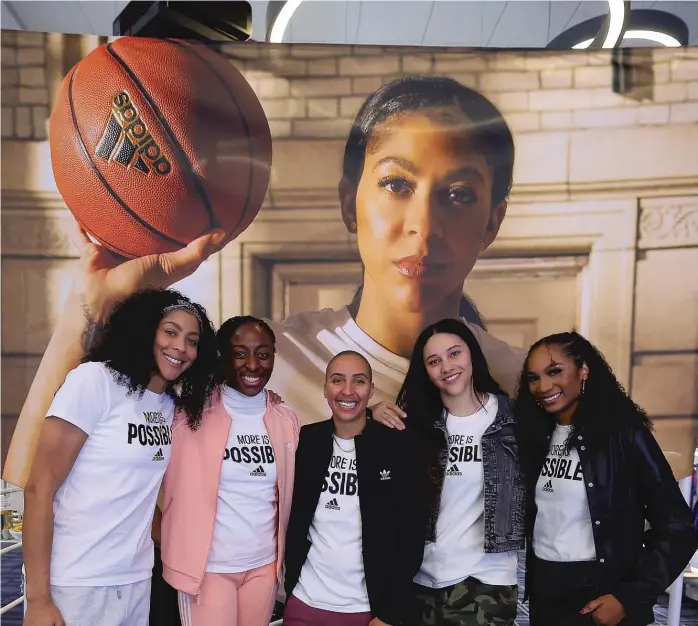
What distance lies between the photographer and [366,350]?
240 cm

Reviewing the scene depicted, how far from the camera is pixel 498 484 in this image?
1.66 m

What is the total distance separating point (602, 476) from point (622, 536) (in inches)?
6.5

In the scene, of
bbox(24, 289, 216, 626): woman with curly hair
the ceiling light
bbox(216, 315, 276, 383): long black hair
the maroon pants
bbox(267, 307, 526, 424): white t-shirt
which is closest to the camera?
bbox(24, 289, 216, 626): woman with curly hair

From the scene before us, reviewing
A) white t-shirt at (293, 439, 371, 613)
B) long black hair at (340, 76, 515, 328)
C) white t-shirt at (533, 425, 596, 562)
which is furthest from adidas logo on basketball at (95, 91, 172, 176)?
white t-shirt at (533, 425, 596, 562)

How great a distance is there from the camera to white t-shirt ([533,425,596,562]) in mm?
1626

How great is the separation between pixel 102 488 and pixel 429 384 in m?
0.94

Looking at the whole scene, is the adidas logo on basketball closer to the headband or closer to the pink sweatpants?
the headband

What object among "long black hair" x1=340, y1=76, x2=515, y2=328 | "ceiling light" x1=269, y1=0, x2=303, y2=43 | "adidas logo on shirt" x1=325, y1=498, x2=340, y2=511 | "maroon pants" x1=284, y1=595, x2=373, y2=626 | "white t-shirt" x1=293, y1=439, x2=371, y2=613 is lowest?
"maroon pants" x1=284, y1=595, x2=373, y2=626

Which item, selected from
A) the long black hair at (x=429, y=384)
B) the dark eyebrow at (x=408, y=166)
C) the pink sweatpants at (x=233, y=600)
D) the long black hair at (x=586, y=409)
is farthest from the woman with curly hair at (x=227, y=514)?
the dark eyebrow at (x=408, y=166)

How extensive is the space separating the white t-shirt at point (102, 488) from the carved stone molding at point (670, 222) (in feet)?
6.54

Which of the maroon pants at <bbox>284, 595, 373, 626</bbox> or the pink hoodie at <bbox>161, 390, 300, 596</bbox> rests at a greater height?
the pink hoodie at <bbox>161, 390, 300, 596</bbox>

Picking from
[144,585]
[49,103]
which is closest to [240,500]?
[144,585]

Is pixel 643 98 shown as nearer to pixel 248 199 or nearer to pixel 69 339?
pixel 248 199

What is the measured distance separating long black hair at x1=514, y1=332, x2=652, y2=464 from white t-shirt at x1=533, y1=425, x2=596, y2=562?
A: 0.06 meters
